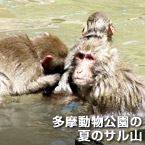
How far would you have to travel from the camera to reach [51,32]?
1155cm

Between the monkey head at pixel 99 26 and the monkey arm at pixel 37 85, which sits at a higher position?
the monkey head at pixel 99 26

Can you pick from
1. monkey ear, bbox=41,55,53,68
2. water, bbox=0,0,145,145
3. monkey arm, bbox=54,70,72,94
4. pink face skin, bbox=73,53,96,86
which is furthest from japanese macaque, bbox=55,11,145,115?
monkey ear, bbox=41,55,53,68

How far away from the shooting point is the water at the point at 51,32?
6473 mm

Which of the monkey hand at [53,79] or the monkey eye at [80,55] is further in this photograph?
the monkey hand at [53,79]

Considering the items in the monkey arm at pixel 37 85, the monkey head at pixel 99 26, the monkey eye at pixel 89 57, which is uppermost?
the monkey head at pixel 99 26

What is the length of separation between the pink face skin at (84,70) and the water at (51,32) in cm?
74

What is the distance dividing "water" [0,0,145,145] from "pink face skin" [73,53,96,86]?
0.74 metres

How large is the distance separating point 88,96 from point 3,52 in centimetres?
176

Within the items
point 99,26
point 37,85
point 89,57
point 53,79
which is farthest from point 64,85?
point 99,26

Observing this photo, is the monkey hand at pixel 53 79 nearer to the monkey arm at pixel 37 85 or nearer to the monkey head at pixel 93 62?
the monkey arm at pixel 37 85

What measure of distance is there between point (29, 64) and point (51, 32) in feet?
12.7

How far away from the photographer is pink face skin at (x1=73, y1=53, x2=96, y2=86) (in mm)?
6684

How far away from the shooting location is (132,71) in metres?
6.95

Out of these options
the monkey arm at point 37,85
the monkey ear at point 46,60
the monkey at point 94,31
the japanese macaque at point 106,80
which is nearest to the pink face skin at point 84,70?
the japanese macaque at point 106,80
